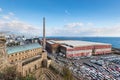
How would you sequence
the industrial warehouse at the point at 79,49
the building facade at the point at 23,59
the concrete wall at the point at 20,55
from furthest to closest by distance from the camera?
the industrial warehouse at the point at 79,49 < the concrete wall at the point at 20,55 < the building facade at the point at 23,59

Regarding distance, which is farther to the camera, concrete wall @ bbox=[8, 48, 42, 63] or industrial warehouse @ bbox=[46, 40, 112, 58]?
industrial warehouse @ bbox=[46, 40, 112, 58]

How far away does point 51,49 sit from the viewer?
6391 cm

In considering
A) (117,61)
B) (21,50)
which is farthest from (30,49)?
(117,61)

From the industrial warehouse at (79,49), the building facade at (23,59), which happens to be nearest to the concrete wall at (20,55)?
the building facade at (23,59)

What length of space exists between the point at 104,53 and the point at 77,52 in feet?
55.7

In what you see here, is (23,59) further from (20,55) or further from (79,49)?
(79,49)

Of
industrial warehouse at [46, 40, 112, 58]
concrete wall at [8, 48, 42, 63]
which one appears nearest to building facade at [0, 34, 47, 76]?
concrete wall at [8, 48, 42, 63]

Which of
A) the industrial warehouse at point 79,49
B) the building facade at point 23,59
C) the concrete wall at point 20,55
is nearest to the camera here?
the building facade at point 23,59

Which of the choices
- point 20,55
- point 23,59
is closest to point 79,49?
point 23,59

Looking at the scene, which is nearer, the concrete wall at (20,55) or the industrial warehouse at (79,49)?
the concrete wall at (20,55)

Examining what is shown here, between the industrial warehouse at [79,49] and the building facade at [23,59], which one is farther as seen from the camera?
the industrial warehouse at [79,49]

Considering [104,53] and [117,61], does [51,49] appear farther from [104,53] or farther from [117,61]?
[117,61]

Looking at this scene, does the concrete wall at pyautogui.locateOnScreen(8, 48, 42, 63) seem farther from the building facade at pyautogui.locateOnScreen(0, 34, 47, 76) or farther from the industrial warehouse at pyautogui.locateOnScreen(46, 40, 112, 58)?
the industrial warehouse at pyautogui.locateOnScreen(46, 40, 112, 58)

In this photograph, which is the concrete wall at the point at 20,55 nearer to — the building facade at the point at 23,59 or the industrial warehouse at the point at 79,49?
the building facade at the point at 23,59
